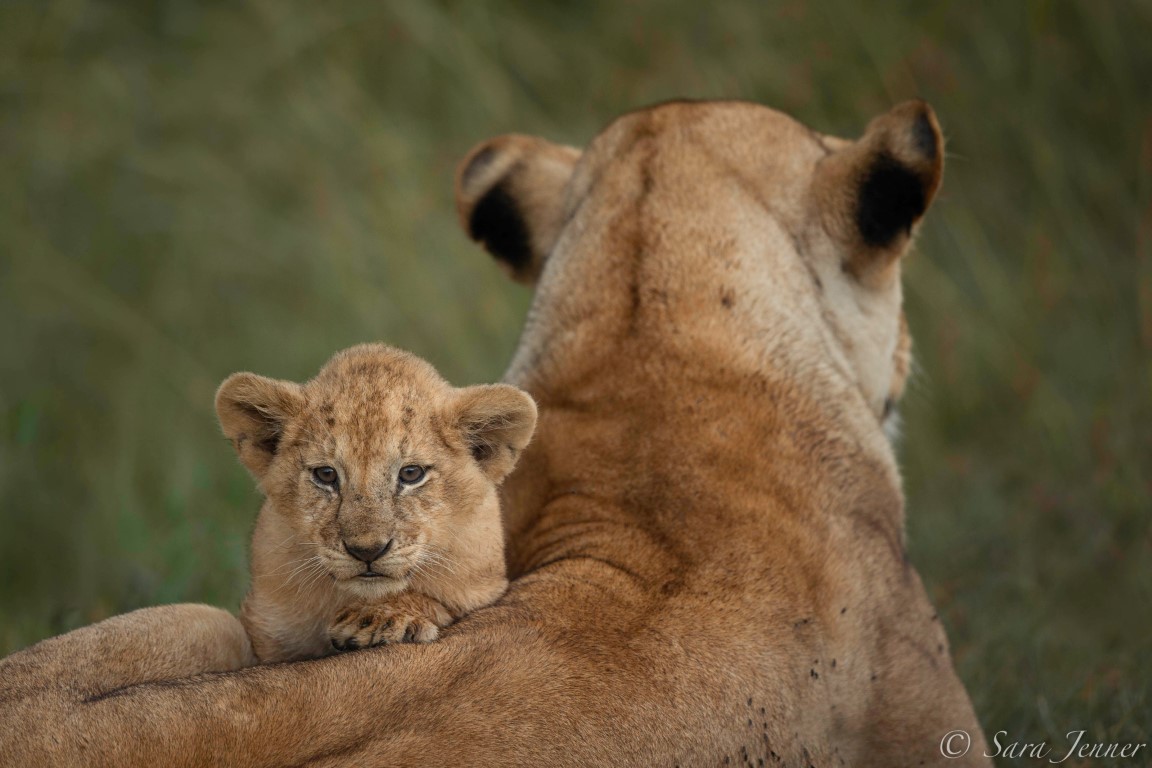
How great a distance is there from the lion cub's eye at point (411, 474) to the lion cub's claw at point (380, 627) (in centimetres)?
23

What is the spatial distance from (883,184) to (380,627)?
5.68 feet

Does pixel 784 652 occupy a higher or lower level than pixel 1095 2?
lower

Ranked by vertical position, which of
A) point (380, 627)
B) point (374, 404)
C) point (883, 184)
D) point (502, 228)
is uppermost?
point (883, 184)

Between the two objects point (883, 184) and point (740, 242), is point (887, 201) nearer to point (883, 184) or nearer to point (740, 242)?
point (883, 184)

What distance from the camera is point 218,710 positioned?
220 cm

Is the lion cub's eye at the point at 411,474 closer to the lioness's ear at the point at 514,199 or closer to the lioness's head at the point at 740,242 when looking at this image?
the lioness's head at the point at 740,242

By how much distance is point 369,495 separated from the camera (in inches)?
105

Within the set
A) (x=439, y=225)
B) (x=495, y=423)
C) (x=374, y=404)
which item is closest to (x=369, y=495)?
(x=374, y=404)

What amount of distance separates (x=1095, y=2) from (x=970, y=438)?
2.23m

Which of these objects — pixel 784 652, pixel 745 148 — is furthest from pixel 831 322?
A: pixel 784 652

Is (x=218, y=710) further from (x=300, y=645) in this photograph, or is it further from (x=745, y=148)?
(x=745, y=148)

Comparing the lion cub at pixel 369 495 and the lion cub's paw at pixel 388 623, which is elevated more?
the lion cub at pixel 369 495

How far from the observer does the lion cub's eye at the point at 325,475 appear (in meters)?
2.72

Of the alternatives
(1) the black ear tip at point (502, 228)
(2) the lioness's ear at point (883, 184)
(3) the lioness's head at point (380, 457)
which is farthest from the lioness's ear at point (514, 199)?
(3) the lioness's head at point (380, 457)
